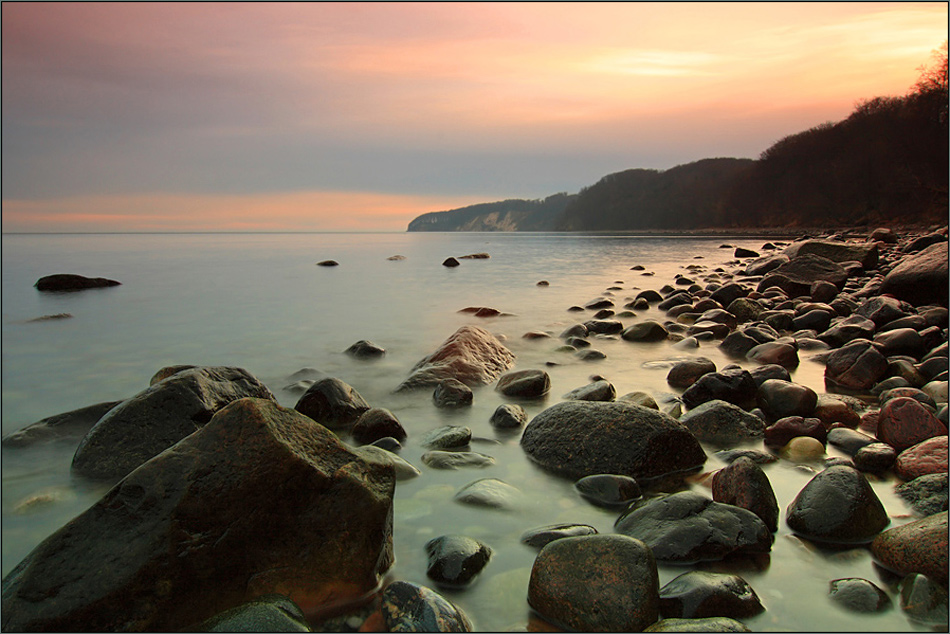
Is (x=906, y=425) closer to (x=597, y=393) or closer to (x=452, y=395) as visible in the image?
(x=597, y=393)

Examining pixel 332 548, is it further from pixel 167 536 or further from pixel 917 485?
pixel 917 485

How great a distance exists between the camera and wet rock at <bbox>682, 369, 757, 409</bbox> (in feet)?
12.7

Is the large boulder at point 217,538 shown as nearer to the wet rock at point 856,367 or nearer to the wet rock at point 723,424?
the wet rock at point 723,424

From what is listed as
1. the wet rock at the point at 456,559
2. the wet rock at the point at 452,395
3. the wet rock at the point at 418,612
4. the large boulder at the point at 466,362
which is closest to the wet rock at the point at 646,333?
the large boulder at the point at 466,362

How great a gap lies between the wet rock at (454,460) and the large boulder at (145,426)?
1.35 m

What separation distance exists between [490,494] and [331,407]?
1623 mm

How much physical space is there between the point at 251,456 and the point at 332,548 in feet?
1.47

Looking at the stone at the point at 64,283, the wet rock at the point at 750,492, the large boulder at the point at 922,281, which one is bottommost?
the wet rock at the point at 750,492

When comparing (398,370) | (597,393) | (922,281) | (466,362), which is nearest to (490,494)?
(597,393)

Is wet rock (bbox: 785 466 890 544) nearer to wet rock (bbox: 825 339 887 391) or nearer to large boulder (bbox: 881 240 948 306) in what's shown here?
wet rock (bbox: 825 339 887 391)

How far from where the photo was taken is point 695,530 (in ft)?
7.09

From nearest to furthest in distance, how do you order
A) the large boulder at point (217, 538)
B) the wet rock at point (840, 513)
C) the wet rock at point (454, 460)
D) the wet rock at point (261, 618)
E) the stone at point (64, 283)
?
the wet rock at point (261, 618)
the large boulder at point (217, 538)
the wet rock at point (840, 513)
the wet rock at point (454, 460)
the stone at point (64, 283)

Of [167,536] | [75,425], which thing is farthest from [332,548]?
[75,425]

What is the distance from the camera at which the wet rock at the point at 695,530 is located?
212cm
